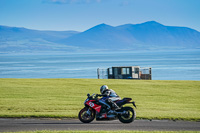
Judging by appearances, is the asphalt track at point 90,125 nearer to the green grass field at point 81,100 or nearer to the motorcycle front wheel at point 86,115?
the motorcycle front wheel at point 86,115

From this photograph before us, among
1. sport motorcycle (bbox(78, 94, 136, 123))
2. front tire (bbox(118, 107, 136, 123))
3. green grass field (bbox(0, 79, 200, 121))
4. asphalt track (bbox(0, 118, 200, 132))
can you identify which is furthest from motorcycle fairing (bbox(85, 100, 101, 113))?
green grass field (bbox(0, 79, 200, 121))

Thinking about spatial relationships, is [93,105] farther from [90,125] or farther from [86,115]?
[90,125]

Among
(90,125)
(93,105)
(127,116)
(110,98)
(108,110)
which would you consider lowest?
(90,125)

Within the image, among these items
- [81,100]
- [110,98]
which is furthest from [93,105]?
[81,100]

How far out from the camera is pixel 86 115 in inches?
539

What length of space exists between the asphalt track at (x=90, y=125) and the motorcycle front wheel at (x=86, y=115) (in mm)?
170

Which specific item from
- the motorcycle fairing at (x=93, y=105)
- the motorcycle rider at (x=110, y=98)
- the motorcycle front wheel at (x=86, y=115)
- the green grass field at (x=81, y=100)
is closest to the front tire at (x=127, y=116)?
the motorcycle rider at (x=110, y=98)

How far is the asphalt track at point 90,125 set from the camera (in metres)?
12.5

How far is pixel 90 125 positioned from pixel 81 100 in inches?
339

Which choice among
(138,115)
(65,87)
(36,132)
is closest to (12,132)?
(36,132)

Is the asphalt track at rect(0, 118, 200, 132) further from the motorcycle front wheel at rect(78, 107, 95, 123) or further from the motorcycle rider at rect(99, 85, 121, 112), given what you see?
the motorcycle rider at rect(99, 85, 121, 112)

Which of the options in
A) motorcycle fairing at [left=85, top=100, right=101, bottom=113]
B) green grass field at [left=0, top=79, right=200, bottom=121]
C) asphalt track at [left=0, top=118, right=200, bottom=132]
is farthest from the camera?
green grass field at [left=0, top=79, right=200, bottom=121]

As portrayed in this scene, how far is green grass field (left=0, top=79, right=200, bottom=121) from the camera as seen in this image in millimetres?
16203

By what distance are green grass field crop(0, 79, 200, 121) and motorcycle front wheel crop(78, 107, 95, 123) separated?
5.52 ft
